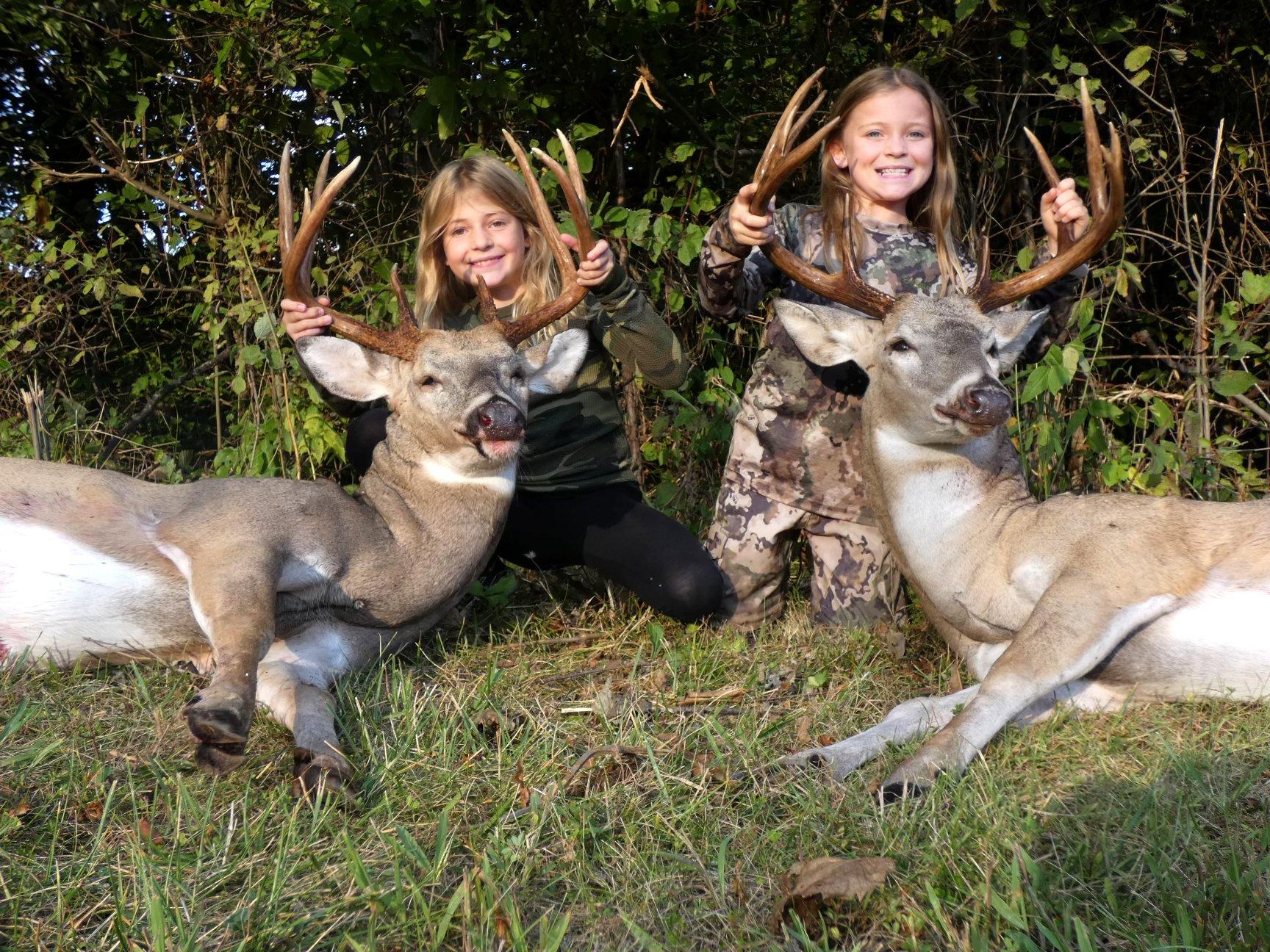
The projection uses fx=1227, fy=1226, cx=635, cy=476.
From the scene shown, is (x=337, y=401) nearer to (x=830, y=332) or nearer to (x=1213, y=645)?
(x=830, y=332)

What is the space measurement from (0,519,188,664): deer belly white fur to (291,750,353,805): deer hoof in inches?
33.6

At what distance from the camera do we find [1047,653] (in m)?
2.73

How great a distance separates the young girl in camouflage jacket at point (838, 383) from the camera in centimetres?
386

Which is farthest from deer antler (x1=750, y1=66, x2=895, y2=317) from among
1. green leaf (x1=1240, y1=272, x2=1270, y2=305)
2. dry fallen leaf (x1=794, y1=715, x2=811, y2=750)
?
green leaf (x1=1240, y1=272, x2=1270, y2=305)

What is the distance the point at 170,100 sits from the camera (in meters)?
5.60

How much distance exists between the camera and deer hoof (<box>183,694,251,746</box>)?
241cm

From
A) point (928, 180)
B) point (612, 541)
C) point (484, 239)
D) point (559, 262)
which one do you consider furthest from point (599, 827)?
point (928, 180)

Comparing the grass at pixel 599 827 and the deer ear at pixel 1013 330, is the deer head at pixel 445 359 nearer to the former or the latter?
the grass at pixel 599 827

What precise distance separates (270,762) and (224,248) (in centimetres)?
351

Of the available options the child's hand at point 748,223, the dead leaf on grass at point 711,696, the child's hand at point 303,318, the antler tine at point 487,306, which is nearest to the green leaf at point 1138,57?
the child's hand at point 748,223

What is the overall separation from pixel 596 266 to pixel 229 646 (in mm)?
1431

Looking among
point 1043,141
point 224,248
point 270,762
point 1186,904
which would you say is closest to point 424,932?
point 270,762

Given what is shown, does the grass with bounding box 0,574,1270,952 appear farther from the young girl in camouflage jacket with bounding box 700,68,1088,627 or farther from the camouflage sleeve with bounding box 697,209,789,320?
the camouflage sleeve with bounding box 697,209,789,320

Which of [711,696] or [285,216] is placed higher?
[285,216]
